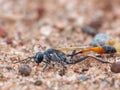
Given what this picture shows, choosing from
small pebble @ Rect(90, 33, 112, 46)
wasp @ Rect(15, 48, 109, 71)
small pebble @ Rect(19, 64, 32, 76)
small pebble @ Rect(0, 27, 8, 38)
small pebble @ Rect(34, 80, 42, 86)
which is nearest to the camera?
small pebble @ Rect(34, 80, 42, 86)

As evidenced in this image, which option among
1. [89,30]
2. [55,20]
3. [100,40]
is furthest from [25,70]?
[55,20]

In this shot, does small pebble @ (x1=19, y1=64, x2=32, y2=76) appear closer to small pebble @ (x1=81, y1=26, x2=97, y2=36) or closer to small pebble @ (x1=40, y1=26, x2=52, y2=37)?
small pebble @ (x1=40, y1=26, x2=52, y2=37)

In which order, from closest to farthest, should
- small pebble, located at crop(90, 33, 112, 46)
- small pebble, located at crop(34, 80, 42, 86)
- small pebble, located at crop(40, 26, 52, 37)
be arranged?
small pebble, located at crop(34, 80, 42, 86) → small pebble, located at crop(90, 33, 112, 46) → small pebble, located at crop(40, 26, 52, 37)

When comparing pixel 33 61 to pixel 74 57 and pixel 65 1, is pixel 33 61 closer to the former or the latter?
pixel 74 57

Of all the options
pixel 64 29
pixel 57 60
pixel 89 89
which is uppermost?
pixel 64 29

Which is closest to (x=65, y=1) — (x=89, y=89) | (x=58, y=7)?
(x=58, y=7)

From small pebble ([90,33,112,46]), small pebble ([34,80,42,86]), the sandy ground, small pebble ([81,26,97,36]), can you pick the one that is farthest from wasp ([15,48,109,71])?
small pebble ([81,26,97,36])

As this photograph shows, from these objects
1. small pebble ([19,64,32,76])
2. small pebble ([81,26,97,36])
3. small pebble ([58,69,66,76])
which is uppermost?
small pebble ([81,26,97,36])

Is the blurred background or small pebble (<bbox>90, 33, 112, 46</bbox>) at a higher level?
the blurred background

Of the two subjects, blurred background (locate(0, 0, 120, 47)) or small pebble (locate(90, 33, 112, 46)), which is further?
blurred background (locate(0, 0, 120, 47))
